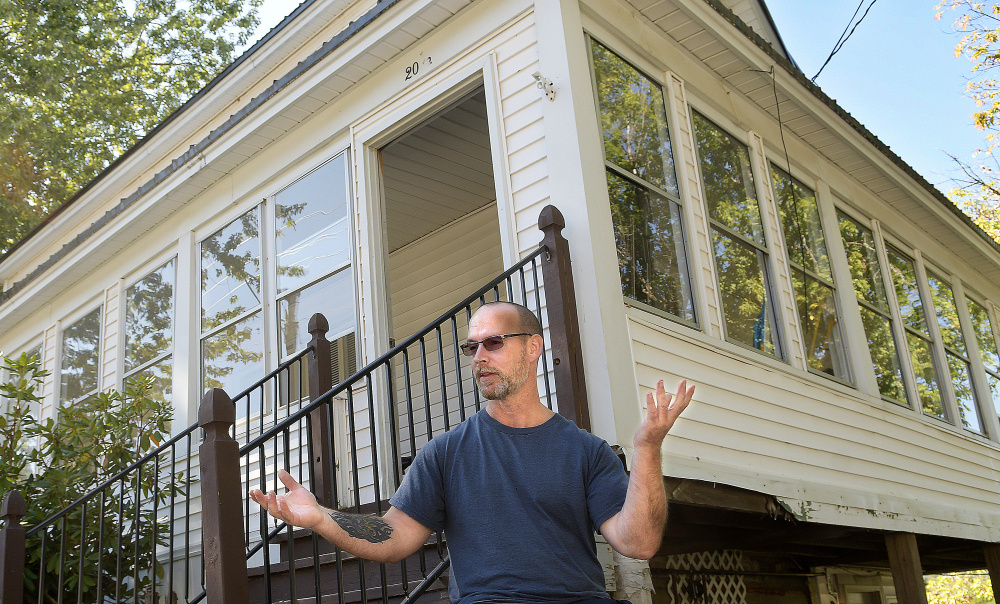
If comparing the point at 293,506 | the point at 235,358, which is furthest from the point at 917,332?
the point at 293,506

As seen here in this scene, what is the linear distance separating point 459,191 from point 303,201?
81.2 inches

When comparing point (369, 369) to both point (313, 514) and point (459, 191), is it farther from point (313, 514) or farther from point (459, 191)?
point (459, 191)

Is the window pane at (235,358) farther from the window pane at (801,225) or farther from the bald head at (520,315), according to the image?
the bald head at (520,315)

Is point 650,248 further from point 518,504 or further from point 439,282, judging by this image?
point 439,282

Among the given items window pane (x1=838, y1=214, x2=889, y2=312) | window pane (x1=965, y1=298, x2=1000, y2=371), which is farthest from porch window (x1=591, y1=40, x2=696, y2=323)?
window pane (x1=965, y1=298, x2=1000, y2=371)

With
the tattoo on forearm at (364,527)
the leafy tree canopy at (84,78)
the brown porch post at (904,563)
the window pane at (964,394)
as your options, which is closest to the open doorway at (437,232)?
the brown porch post at (904,563)

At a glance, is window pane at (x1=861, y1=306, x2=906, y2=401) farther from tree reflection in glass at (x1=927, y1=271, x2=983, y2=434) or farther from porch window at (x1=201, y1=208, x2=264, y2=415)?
porch window at (x1=201, y1=208, x2=264, y2=415)

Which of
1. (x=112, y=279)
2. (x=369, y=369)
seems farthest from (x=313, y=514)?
(x=112, y=279)

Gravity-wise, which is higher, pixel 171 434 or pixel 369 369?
pixel 171 434

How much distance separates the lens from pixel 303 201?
21.4ft

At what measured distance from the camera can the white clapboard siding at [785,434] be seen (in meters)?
4.82

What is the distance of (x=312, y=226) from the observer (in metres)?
6.37

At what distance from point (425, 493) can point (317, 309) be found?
3.94m

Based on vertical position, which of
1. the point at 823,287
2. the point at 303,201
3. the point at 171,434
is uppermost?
the point at 303,201
